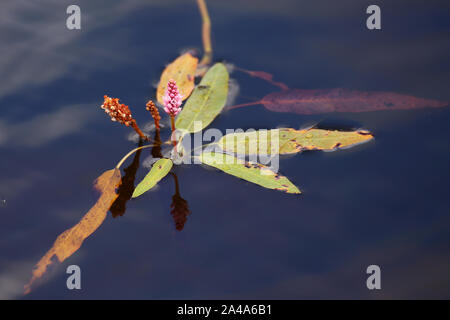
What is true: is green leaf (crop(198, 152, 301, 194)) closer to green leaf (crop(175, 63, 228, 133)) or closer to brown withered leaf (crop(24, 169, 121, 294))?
green leaf (crop(175, 63, 228, 133))

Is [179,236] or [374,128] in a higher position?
[374,128]

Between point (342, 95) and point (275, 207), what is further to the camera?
point (342, 95)

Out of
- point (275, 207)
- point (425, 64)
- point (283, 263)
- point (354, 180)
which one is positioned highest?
point (425, 64)

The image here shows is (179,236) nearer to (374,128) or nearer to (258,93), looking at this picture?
(258,93)

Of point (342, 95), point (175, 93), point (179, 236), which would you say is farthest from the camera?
point (342, 95)
